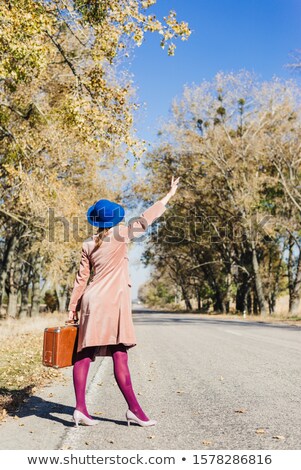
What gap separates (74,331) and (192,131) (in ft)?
108

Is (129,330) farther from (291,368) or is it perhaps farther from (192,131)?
(192,131)

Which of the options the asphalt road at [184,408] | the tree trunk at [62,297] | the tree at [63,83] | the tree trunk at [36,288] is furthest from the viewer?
the tree trunk at [62,297]

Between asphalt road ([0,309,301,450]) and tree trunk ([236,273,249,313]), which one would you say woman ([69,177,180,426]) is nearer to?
asphalt road ([0,309,301,450])

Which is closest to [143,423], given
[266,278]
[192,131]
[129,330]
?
[129,330]

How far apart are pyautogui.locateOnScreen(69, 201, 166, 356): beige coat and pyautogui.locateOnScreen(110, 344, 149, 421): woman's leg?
4.1 inches

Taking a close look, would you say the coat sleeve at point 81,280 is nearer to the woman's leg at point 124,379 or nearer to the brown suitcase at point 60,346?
the brown suitcase at point 60,346

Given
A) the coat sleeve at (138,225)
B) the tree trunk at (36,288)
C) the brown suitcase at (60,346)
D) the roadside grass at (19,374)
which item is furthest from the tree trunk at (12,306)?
the coat sleeve at (138,225)

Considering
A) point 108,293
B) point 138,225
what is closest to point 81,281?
point 108,293

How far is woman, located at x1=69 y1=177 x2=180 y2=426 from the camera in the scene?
4.62 m

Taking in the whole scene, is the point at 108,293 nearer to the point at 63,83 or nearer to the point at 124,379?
the point at 124,379

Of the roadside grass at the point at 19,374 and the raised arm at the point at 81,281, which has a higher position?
the raised arm at the point at 81,281

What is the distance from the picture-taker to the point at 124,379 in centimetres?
470

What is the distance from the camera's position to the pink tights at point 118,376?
15.4 ft

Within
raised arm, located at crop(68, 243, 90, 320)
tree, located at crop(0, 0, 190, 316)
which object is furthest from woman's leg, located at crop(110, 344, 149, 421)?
tree, located at crop(0, 0, 190, 316)
